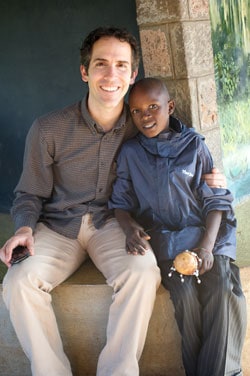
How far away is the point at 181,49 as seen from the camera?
10.8 ft

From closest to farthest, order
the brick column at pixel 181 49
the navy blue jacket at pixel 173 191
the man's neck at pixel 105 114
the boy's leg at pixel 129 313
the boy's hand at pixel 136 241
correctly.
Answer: the boy's leg at pixel 129 313 → the boy's hand at pixel 136 241 → the navy blue jacket at pixel 173 191 → the man's neck at pixel 105 114 → the brick column at pixel 181 49

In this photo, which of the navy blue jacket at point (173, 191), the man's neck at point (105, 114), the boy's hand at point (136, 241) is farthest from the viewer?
the man's neck at point (105, 114)

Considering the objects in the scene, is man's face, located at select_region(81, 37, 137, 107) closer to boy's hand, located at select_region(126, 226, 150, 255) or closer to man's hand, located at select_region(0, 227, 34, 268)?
boy's hand, located at select_region(126, 226, 150, 255)

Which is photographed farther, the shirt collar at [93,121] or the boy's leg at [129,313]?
the shirt collar at [93,121]

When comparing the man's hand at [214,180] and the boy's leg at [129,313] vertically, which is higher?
the man's hand at [214,180]

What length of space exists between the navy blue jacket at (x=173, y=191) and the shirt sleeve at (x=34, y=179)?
37cm

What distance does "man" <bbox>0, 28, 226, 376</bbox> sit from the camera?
2.62 metres

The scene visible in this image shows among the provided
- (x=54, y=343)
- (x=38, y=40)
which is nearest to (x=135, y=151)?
(x=54, y=343)

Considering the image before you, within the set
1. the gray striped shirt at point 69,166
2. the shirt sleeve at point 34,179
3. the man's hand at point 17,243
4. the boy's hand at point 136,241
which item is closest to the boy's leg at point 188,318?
the boy's hand at point 136,241

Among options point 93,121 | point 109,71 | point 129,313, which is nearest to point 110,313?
point 129,313

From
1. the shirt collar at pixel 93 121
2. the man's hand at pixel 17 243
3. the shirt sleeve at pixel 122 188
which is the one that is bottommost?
the man's hand at pixel 17 243

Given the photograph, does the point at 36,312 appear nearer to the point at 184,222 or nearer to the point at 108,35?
the point at 184,222

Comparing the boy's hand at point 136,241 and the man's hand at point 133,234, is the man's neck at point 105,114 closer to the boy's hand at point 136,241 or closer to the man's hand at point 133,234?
the man's hand at point 133,234

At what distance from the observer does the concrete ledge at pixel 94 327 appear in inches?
114
